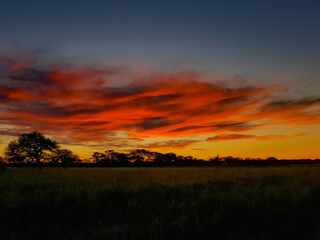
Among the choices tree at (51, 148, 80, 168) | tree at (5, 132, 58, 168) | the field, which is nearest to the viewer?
the field

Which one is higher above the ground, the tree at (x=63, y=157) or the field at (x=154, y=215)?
the tree at (x=63, y=157)

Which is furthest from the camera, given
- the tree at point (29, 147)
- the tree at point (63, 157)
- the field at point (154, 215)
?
the tree at point (63, 157)

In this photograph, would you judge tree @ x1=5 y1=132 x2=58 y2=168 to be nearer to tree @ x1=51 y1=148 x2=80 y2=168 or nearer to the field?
tree @ x1=51 y1=148 x2=80 y2=168

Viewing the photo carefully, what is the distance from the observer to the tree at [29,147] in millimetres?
57406

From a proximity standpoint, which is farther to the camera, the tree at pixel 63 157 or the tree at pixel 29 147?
the tree at pixel 63 157

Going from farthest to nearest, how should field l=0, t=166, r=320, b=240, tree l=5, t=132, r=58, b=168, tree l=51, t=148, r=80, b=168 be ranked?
tree l=51, t=148, r=80, b=168
tree l=5, t=132, r=58, b=168
field l=0, t=166, r=320, b=240

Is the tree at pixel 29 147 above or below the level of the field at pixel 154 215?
above

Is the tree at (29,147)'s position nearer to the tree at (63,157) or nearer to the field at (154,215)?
the tree at (63,157)

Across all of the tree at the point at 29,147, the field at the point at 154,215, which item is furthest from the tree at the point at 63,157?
the field at the point at 154,215

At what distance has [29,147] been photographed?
2315 inches

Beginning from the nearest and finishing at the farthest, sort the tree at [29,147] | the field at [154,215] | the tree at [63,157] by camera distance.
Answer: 1. the field at [154,215]
2. the tree at [29,147]
3. the tree at [63,157]

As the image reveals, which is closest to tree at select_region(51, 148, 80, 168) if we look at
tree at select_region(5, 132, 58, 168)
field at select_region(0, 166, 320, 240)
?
tree at select_region(5, 132, 58, 168)

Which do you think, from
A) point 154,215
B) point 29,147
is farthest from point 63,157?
point 154,215

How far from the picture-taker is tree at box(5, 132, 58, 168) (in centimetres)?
5741
